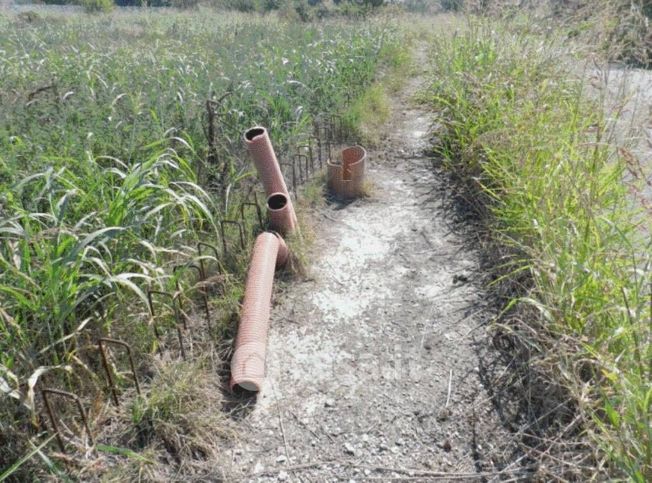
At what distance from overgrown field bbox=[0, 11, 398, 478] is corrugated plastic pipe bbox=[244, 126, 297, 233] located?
0.65 feet

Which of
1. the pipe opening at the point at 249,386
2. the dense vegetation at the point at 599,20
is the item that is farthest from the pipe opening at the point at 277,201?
the dense vegetation at the point at 599,20

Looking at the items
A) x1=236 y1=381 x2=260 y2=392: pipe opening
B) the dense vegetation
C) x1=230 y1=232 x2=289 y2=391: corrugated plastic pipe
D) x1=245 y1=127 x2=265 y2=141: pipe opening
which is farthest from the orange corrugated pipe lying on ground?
x1=236 y1=381 x2=260 y2=392: pipe opening

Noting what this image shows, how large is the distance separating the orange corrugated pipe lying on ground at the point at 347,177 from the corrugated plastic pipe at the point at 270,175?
2.66ft

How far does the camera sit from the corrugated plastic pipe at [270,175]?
309cm

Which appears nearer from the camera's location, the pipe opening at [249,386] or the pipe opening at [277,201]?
the pipe opening at [249,386]

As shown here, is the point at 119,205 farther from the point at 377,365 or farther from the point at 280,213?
the point at 377,365

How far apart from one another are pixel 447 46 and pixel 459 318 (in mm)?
4625

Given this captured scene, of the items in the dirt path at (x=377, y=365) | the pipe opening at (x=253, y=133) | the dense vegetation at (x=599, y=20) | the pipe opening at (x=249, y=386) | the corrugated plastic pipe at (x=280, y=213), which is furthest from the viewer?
Answer: the pipe opening at (x=253, y=133)

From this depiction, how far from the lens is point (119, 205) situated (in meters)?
2.16

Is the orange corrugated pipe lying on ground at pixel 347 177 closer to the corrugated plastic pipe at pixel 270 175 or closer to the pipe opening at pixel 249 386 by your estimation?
the corrugated plastic pipe at pixel 270 175

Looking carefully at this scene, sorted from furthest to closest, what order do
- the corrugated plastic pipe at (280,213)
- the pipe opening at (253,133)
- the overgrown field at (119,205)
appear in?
the pipe opening at (253,133) → the corrugated plastic pipe at (280,213) → the overgrown field at (119,205)

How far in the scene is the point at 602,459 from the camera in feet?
5.28

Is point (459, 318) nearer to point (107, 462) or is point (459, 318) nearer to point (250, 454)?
point (250, 454)

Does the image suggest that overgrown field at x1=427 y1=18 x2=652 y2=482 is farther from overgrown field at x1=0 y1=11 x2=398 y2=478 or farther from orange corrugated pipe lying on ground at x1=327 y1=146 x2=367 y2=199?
overgrown field at x1=0 y1=11 x2=398 y2=478
